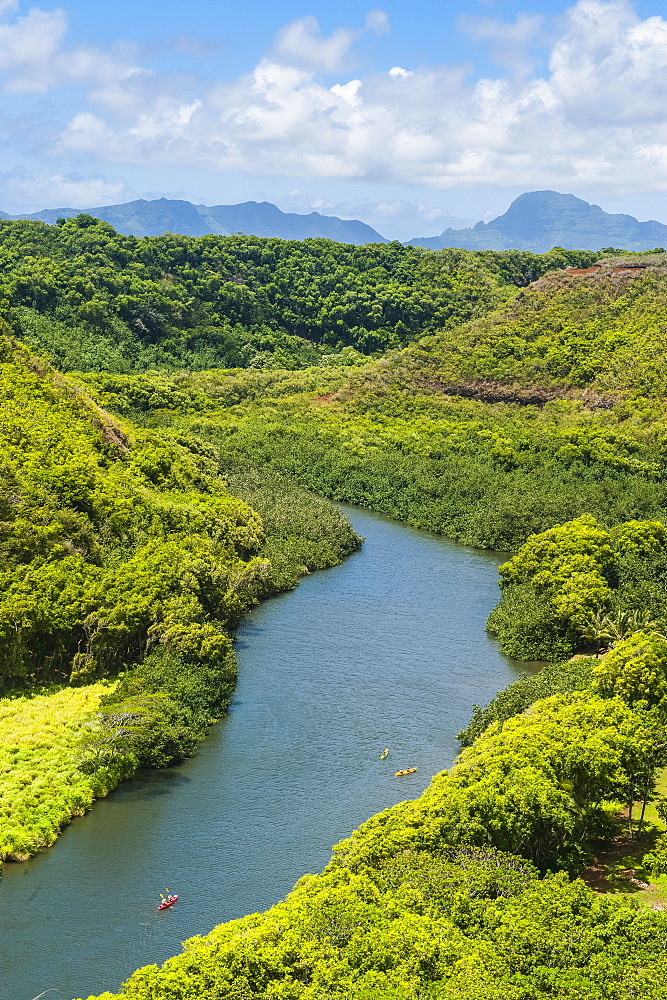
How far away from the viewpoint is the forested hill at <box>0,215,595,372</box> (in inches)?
4948

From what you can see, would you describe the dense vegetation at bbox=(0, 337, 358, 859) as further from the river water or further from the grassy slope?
the river water

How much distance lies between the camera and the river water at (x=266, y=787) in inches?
1211

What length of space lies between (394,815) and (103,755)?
12.9 m

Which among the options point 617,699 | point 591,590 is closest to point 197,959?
point 617,699

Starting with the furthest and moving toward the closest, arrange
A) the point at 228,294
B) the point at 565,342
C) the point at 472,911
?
the point at 228,294 → the point at 565,342 → the point at 472,911

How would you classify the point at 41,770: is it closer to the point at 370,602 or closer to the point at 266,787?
the point at 266,787

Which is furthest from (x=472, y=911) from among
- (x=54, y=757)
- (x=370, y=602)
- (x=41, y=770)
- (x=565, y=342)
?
(x=565, y=342)

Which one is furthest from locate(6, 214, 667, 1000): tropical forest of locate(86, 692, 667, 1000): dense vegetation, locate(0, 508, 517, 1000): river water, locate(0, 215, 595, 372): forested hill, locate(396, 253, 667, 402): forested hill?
locate(0, 215, 595, 372): forested hill

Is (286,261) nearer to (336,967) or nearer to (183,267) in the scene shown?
(183,267)

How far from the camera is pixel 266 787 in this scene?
39.9m

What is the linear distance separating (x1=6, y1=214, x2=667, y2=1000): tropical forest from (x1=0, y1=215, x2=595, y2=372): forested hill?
Answer: 2.74 ft

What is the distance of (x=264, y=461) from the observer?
310ft

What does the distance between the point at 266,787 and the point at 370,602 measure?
77.2ft

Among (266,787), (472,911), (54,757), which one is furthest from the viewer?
(266,787)
